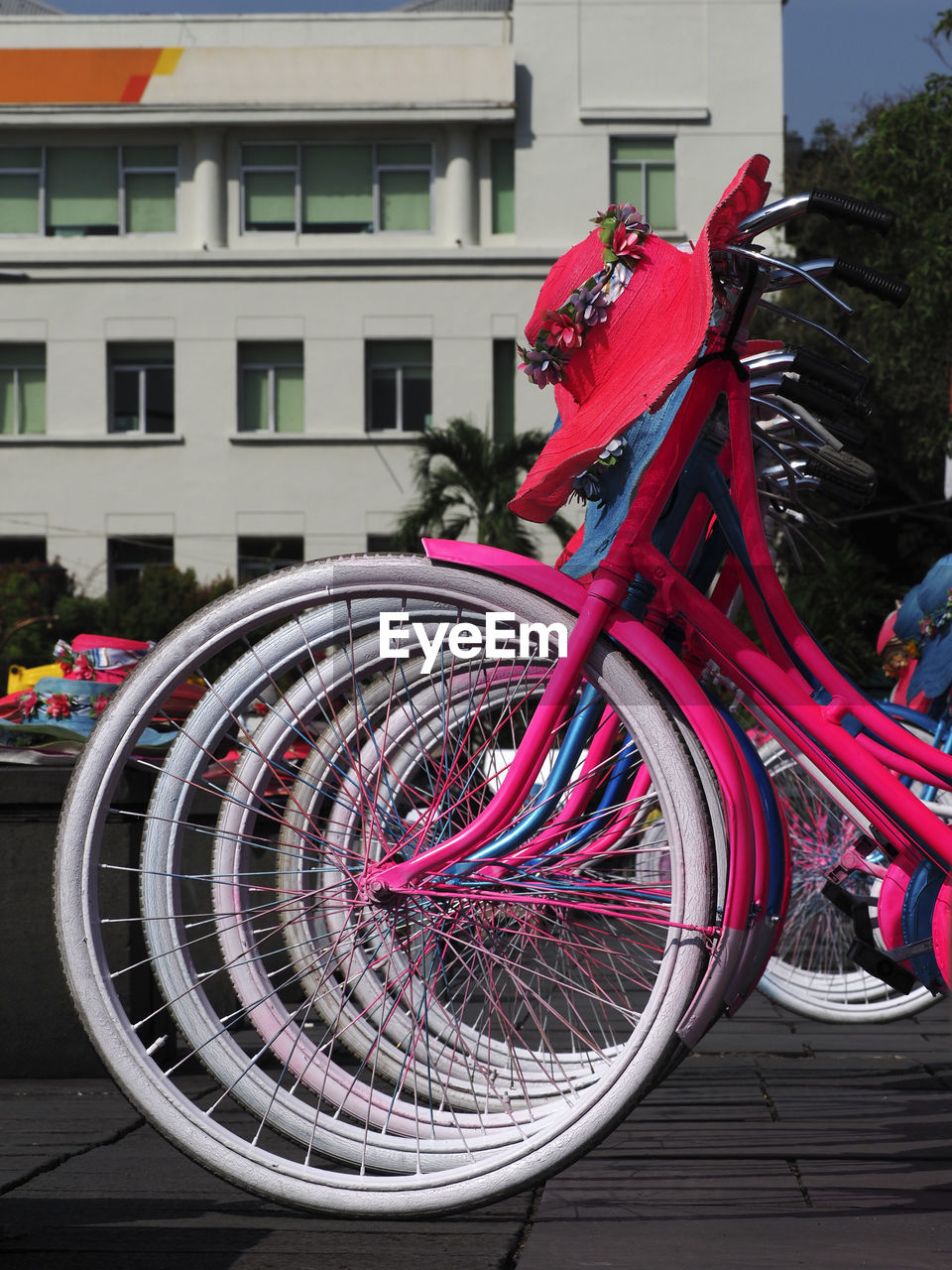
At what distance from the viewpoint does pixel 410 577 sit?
2801mm

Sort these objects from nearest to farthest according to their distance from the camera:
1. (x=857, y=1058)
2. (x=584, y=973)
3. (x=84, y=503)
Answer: (x=584, y=973), (x=857, y=1058), (x=84, y=503)

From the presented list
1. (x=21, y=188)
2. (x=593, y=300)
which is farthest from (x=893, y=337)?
(x=593, y=300)

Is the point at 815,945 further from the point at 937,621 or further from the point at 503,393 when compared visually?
the point at 503,393

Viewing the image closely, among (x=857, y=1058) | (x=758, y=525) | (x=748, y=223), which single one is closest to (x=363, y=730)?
(x=758, y=525)

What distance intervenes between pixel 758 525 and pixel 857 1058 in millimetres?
2855

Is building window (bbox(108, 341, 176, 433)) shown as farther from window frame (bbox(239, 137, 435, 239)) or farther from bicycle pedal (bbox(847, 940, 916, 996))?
bicycle pedal (bbox(847, 940, 916, 996))

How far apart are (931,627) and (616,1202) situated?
8.64 ft

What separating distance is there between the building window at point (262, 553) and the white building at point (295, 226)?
3.1 inches

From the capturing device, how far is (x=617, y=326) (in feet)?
9.60

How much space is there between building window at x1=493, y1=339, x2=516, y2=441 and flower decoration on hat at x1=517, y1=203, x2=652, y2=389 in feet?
87.8

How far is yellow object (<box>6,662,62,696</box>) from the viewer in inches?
247

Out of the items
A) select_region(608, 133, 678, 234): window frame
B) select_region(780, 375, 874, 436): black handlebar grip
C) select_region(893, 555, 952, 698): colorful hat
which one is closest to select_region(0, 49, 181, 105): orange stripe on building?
select_region(608, 133, 678, 234): window frame

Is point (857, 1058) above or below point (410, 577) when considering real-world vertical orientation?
below

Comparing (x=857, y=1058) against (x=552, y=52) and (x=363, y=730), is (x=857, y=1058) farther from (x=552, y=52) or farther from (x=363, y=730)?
(x=552, y=52)
